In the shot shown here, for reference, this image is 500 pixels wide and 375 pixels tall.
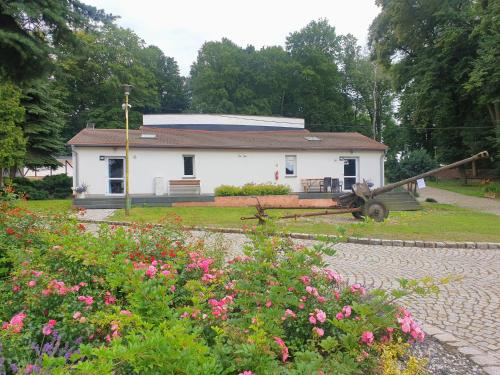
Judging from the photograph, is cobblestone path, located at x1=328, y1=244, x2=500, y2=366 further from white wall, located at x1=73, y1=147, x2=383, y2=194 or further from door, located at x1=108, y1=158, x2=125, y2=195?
door, located at x1=108, y1=158, x2=125, y2=195

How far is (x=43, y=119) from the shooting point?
28.8 m

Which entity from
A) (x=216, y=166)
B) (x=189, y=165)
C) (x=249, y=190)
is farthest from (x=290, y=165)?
(x=189, y=165)

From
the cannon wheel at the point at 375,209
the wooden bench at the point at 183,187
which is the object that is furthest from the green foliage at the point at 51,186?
the cannon wheel at the point at 375,209

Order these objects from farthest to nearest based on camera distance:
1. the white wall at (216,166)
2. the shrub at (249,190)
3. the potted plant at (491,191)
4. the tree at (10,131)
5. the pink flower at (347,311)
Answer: the potted plant at (491,191) → the tree at (10,131) → the white wall at (216,166) → the shrub at (249,190) → the pink flower at (347,311)

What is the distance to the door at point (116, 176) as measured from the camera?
77.0ft

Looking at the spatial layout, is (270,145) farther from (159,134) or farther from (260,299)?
(260,299)

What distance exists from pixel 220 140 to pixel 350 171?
8.33 meters

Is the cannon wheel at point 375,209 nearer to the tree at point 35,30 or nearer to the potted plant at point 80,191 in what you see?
the tree at point 35,30

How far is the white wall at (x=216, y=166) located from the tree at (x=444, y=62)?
8.34 m

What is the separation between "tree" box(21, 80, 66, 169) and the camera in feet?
92.0

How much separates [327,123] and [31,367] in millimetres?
55456

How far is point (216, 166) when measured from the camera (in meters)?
24.9

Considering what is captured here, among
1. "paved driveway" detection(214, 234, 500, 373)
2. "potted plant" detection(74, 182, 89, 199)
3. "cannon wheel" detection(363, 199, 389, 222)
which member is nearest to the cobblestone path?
"paved driveway" detection(214, 234, 500, 373)

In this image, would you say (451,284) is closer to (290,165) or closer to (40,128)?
(290,165)
